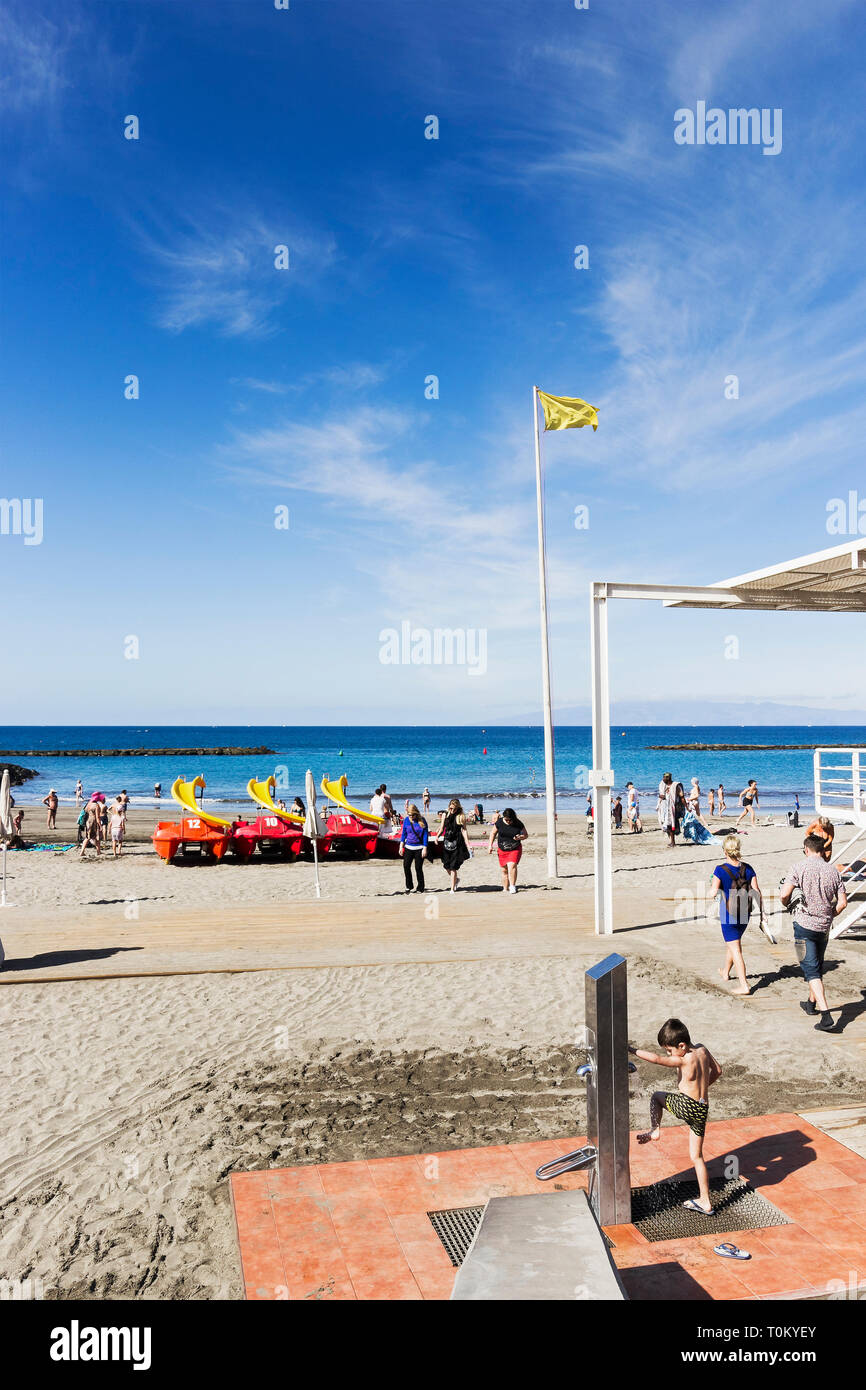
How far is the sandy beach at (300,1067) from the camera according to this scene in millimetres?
5344

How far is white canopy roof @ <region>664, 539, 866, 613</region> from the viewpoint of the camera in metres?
10.8

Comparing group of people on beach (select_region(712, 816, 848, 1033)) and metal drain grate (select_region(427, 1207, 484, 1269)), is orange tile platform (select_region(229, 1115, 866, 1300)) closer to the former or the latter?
metal drain grate (select_region(427, 1207, 484, 1269))

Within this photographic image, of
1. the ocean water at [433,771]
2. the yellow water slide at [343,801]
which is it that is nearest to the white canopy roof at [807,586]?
the yellow water slide at [343,801]

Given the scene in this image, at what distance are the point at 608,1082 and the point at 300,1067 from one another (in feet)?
12.3

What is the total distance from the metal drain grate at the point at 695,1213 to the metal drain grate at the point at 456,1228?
3.02 feet

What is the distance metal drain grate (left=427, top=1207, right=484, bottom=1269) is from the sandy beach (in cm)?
98

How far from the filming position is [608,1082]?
4.92 m

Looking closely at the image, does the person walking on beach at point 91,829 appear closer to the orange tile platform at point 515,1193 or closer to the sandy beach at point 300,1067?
the sandy beach at point 300,1067

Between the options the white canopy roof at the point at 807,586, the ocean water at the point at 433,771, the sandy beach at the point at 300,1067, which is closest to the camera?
the sandy beach at the point at 300,1067

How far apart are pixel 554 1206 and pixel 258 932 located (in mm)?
9887

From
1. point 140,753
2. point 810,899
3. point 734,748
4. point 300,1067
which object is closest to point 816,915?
point 810,899

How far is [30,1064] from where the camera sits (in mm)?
7867

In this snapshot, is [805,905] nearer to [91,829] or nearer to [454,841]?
[454,841]
